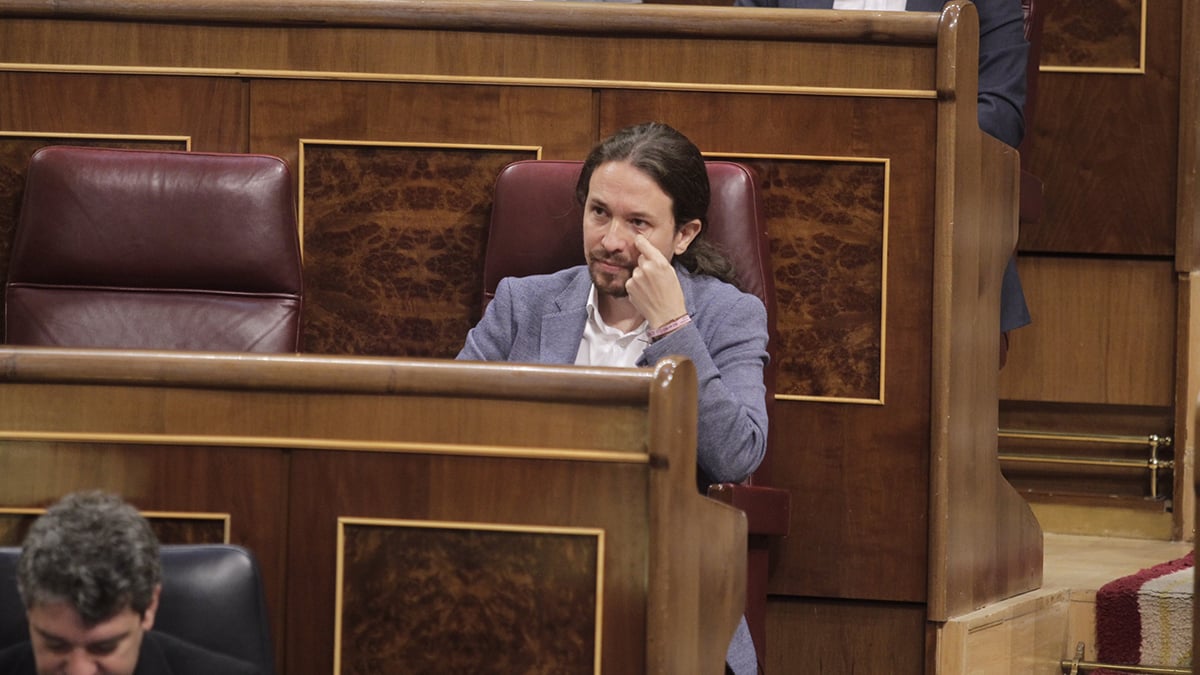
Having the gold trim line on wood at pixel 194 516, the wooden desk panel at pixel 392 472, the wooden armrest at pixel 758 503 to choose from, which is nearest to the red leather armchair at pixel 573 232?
the wooden armrest at pixel 758 503

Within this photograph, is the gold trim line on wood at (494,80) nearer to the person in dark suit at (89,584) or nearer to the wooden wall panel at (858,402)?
the wooden wall panel at (858,402)

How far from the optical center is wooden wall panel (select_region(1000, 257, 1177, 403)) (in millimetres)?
1798

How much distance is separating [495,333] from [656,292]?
0.47 ft

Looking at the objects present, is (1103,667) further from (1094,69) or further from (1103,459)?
(1094,69)

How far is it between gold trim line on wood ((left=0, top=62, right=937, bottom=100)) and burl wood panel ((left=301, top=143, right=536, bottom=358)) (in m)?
0.05

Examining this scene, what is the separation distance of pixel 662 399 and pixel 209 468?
0.25 meters

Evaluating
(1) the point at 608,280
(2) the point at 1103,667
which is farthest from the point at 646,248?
(2) the point at 1103,667

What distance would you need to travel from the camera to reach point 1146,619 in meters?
1.40

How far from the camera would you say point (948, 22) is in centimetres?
126

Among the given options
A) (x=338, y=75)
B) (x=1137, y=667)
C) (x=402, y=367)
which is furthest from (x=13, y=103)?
(x=1137, y=667)

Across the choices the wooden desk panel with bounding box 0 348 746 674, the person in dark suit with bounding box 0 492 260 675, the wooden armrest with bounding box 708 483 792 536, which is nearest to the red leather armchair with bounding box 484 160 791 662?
the wooden armrest with bounding box 708 483 792 536

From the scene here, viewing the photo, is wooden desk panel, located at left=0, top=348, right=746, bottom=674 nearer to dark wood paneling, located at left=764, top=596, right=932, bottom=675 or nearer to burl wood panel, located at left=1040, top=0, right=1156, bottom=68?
dark wood paneling, located at left=764, top=596, right=932, bottom=675

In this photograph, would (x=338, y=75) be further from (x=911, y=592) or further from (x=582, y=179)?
(x=911, y=592)

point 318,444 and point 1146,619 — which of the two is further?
point 1146,619
